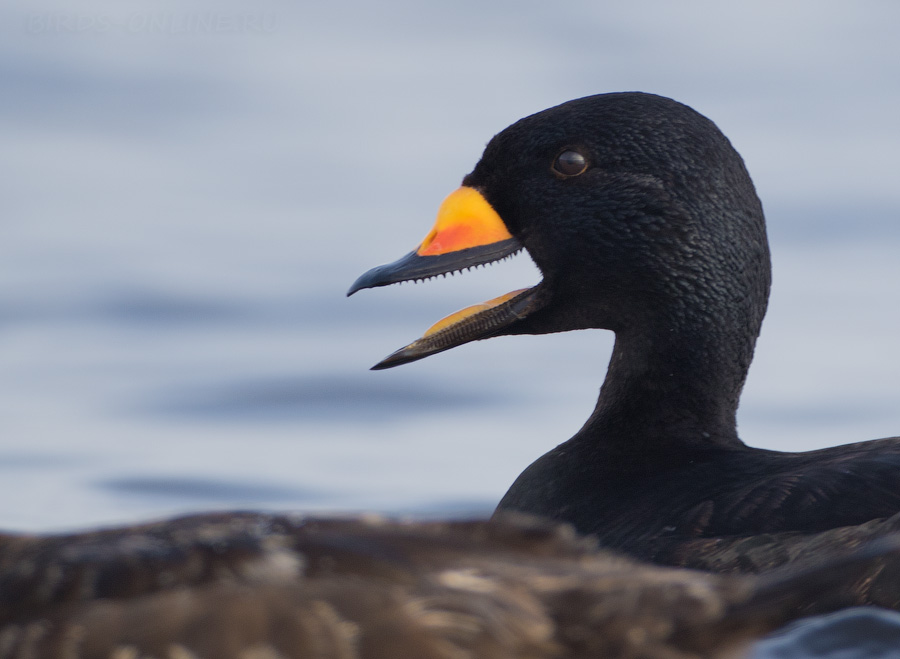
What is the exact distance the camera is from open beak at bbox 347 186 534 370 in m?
5.41

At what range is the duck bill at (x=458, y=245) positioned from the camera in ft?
17.7

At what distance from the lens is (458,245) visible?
542cm

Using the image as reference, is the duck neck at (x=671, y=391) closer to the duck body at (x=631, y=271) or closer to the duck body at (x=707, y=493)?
the duck body at (x=631, y=271)

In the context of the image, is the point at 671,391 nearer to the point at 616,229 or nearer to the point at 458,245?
the point at 616,229

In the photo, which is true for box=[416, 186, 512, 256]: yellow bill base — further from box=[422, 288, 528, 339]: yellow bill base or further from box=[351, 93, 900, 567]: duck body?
box=[422, 288, 528, 339]: yellow bill base

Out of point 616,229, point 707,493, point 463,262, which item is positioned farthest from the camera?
point 463,262

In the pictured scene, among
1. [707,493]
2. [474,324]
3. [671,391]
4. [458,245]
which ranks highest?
[458,245]

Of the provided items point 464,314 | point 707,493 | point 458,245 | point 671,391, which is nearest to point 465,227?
point 458,245

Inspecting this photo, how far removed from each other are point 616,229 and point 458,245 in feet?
1.75

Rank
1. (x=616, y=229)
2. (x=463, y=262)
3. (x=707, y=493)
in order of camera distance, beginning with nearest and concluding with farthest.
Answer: (x=707, y=493) → (x=616, y=229) → (x=463, y=262)

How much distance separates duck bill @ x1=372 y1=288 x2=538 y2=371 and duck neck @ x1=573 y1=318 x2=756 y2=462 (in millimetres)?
368

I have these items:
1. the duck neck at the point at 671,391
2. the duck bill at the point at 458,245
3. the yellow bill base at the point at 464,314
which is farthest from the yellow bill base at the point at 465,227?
the duck neck at the point at 671,391

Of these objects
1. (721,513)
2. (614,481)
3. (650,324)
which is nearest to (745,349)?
(650,324)

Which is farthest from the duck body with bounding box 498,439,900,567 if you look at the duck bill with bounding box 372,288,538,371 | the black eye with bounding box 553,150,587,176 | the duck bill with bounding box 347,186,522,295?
the black eye with bounding box 553,150,587,176
